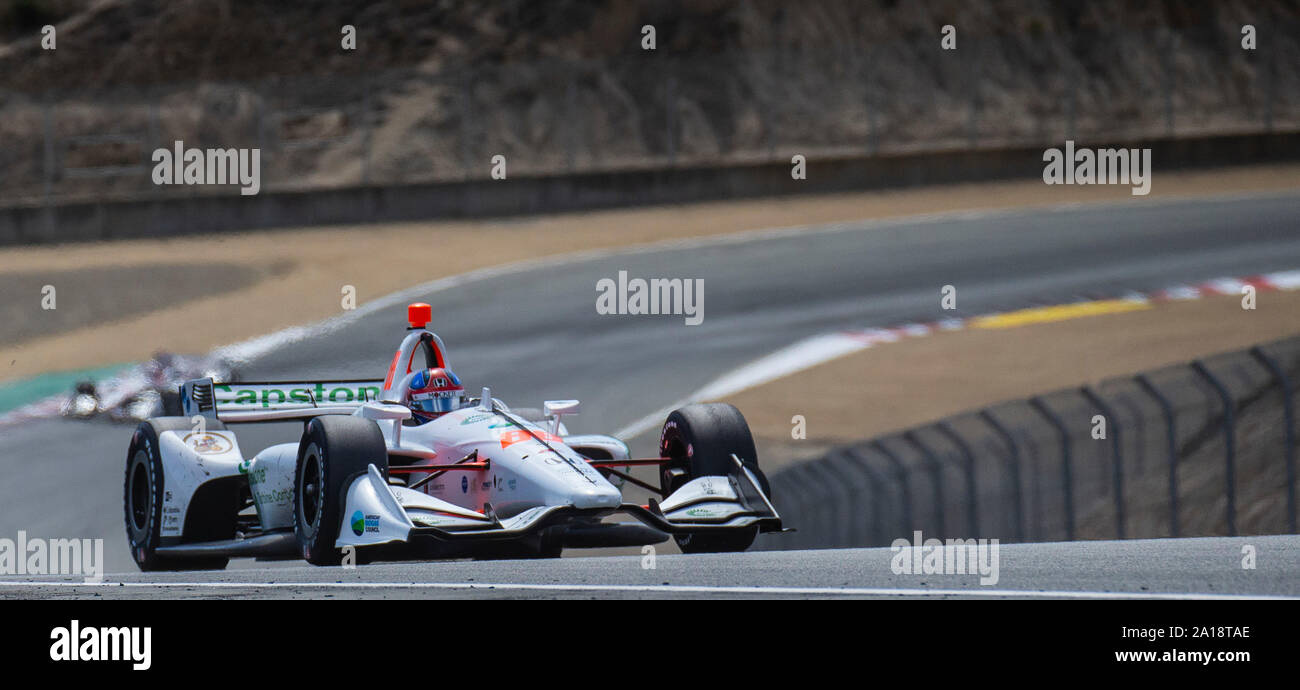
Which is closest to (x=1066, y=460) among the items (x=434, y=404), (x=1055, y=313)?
(x=434, y=404)

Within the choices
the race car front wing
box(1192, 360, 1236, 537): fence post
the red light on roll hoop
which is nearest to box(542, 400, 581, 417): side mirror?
the race car front wing

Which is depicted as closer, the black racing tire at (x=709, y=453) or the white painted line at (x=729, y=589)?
the white painted line at (x=729, y=589)

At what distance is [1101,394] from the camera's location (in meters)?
9.85

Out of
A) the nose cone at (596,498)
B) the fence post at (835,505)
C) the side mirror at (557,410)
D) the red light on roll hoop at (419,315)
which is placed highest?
the red light on roll hoop at (419,315)

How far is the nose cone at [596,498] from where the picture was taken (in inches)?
323

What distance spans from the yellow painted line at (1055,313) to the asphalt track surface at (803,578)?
11925mm

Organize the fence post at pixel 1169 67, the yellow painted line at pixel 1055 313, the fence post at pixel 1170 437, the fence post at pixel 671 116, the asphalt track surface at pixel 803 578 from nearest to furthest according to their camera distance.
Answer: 1. the asphalt track surface at pixel 803 578
2. the fence post at pixel 1170 437
3. the yellow painted line at pixel 1055 313
4. the fence post at pixel 671 116
5. the fence post at pixel 1169 67

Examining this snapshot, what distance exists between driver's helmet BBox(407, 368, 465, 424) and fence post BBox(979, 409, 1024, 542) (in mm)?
3183

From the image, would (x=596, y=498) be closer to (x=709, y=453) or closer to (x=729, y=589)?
(x=709, y=453)

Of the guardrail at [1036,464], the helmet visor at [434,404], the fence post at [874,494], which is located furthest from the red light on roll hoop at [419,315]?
the fence post at [874,494]

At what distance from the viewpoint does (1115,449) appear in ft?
31.4

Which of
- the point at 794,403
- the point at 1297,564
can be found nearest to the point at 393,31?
the point at 794,403

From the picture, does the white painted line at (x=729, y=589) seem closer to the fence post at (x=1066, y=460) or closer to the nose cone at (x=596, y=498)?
the nose cone at (x=596, y=498)

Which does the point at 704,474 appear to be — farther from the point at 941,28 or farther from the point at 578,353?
the point at 941,28
